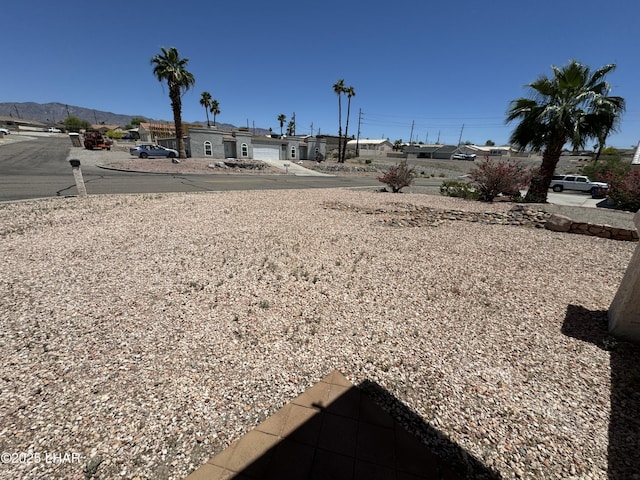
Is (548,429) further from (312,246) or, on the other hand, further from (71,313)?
(71,313)

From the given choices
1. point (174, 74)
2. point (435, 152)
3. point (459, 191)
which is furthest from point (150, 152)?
point (435, 152)

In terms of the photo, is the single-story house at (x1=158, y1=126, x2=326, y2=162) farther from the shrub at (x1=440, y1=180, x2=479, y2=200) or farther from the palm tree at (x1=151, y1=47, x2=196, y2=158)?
the shrub at (x1=440, y1=180, x2=479, y2=200)

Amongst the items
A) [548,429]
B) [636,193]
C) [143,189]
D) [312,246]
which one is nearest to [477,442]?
[548,429]

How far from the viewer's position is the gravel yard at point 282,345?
224 cm

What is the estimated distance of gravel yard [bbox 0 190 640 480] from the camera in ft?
7.36

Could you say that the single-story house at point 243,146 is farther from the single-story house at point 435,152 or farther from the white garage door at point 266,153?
the single-story house at point 435,152

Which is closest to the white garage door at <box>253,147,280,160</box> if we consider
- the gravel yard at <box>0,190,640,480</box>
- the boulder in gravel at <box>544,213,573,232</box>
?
the gravel yard at <box>0,190,640,480</box>

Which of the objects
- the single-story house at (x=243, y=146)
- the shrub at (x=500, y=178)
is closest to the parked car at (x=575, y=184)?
the shrub at (x=500, y=178)

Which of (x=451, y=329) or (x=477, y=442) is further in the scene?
(x=451, y=329)

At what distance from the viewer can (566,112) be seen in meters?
12.0

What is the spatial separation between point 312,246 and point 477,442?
16.4 ft

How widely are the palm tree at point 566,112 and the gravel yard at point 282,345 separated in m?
8.31

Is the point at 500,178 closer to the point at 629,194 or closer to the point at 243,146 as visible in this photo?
the point at 629,194

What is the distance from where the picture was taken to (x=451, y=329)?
3.79 meters
